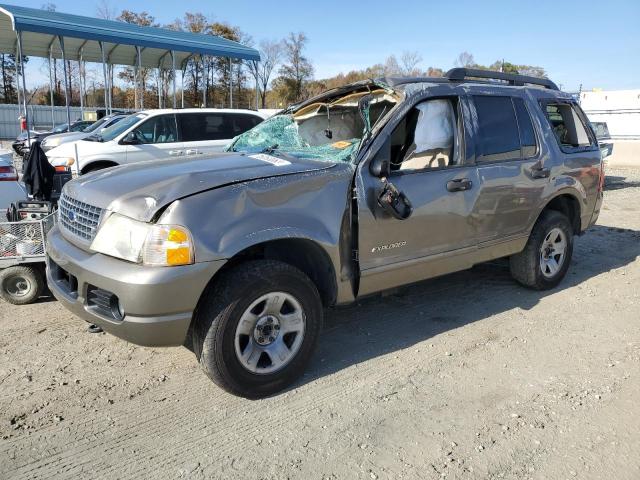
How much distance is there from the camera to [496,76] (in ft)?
16.2

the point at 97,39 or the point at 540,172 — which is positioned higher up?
the point at 97,39

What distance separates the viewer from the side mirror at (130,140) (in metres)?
10.1

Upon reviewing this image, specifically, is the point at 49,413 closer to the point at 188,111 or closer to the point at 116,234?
the point at 116,234

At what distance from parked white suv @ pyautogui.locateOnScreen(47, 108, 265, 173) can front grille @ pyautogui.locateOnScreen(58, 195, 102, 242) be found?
6.34 meters

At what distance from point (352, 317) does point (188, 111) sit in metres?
7.47

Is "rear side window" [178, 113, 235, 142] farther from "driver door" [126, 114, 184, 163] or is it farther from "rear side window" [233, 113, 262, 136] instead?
"driver door" [126, 114, 184, 163]

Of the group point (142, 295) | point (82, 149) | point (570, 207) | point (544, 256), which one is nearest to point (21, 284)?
point (142, 295)

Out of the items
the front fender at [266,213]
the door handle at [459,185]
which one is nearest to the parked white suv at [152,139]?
the door handle at [459,185]

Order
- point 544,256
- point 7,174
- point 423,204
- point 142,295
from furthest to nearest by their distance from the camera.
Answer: point 7,174 → point 544,256 → point 423,204 → point 142,295

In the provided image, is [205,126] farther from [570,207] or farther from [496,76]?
[570,207]

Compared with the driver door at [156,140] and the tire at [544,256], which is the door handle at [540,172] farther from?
the driver door at [156,140]

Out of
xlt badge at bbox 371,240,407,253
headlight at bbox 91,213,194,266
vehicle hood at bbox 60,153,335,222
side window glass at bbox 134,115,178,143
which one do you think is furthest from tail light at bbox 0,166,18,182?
side window glass at bbox 134,115,178,143

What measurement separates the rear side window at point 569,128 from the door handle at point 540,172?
1.52 feet

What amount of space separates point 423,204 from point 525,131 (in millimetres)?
1617
